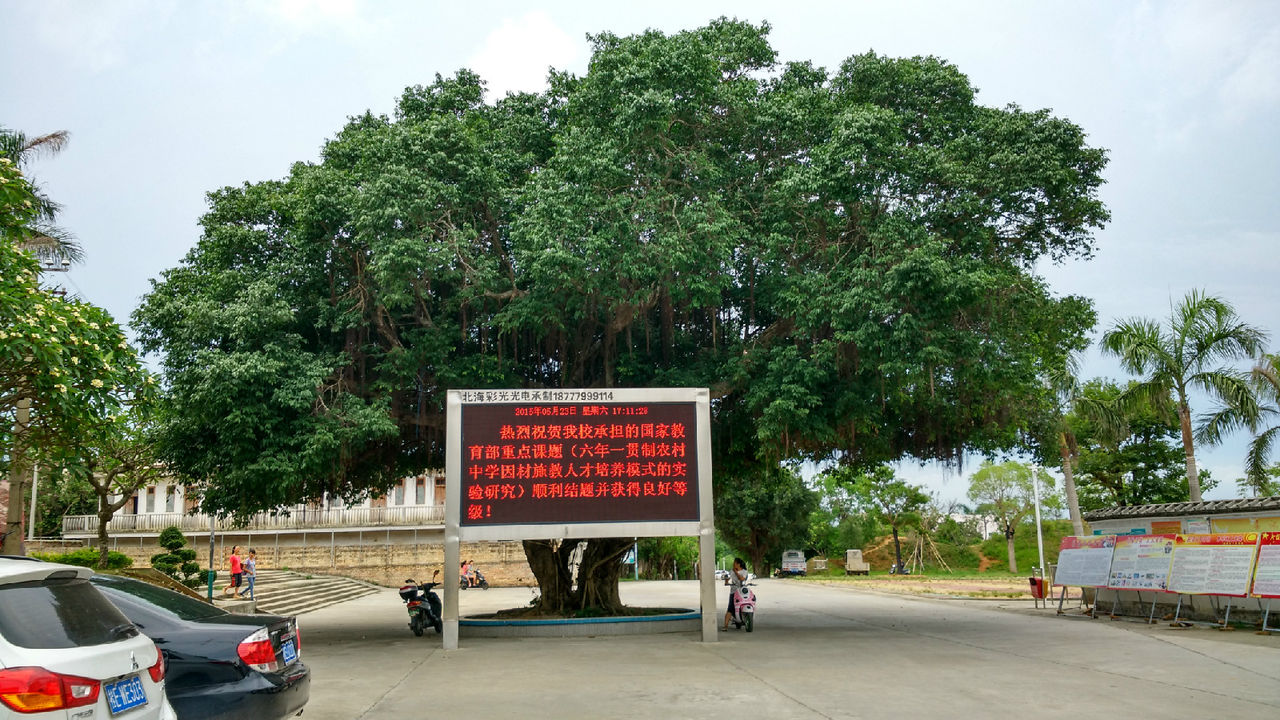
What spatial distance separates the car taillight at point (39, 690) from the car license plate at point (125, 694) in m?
0.19

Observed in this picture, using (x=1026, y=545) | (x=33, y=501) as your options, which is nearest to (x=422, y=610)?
(x=33, y=501)

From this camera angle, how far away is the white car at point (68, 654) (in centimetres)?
373

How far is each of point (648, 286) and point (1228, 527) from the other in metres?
11.3

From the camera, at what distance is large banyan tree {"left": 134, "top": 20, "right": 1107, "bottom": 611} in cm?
1400

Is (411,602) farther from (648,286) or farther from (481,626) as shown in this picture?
(648,286)

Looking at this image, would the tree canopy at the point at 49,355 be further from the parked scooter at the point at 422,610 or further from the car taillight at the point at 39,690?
the parked scooter at the point at 422,610

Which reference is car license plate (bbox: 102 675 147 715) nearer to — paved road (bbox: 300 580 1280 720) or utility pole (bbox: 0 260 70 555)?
paved road (bbox: 300 580 1280 720)

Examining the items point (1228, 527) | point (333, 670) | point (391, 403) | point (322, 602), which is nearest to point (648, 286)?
point (391, 403)

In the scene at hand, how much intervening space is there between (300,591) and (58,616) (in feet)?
93.1

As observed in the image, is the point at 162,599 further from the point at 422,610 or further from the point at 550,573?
the point at 550,573

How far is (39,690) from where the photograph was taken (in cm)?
373

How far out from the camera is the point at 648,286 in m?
→ 14.8

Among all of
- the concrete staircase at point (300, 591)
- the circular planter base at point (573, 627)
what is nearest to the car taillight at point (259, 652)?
the circular planter base at point (573, 627)

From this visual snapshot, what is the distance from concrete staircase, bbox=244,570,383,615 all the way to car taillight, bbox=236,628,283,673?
57.4 feet
